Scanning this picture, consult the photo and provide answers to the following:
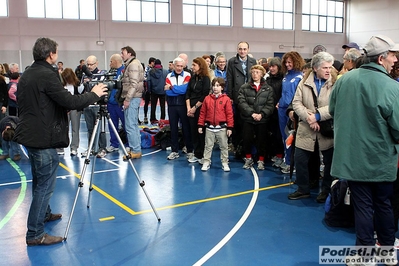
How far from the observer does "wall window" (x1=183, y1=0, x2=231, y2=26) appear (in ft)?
72.5

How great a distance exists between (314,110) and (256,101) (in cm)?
182

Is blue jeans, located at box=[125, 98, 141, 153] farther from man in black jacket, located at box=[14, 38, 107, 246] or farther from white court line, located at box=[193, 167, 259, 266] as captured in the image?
man in black jacket, located at box=[14, 38, 107, 246]

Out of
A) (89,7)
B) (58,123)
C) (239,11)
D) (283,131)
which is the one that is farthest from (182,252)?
(239,11)

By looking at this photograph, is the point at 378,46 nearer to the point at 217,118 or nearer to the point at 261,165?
the point at 217,118

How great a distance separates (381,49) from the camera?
3191 millimetres

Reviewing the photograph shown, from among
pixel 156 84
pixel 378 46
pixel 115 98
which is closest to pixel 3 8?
pixel 156 84

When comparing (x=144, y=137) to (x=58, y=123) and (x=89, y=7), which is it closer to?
(x=58, y=123)

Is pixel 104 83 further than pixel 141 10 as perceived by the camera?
No

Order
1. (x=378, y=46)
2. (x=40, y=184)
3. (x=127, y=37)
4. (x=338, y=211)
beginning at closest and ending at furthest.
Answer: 1. (x=378, y=46)
2. (x=40, y=184)
3. (x=338, y=211)
4. (x=127, y=37)

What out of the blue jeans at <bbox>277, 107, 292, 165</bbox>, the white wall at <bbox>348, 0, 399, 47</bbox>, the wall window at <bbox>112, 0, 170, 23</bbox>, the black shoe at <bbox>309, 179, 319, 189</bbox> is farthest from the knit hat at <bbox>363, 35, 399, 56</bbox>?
the white wall at <bbox>348, 0, 399, 47</bbox>

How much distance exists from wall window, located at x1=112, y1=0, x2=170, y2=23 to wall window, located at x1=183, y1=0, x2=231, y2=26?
1.20m

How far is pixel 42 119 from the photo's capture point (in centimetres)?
386

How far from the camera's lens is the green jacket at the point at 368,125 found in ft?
10.3

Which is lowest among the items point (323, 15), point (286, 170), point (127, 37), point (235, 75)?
point (286, 170)
